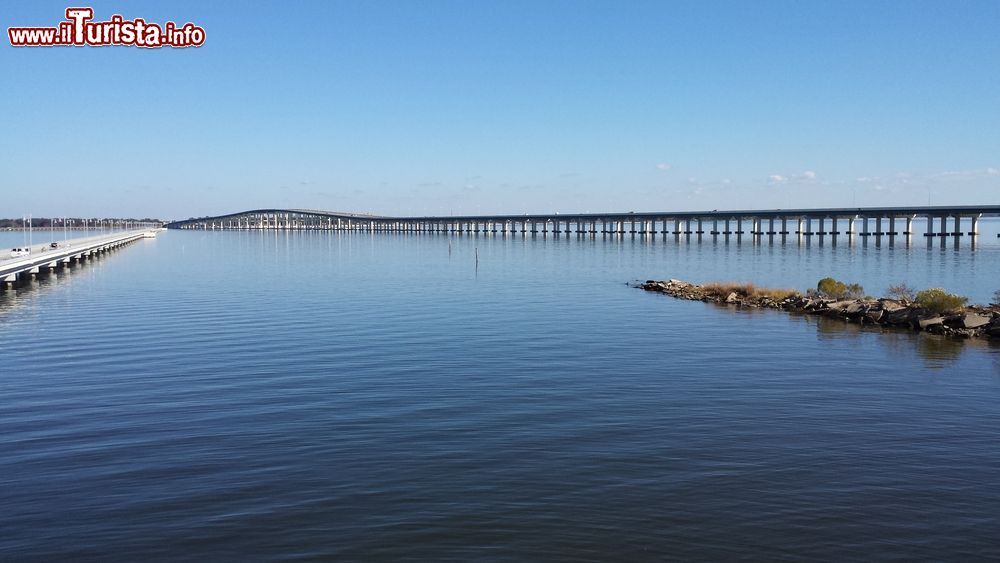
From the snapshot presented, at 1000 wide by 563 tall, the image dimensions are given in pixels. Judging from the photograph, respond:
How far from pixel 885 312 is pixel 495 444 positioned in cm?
2809

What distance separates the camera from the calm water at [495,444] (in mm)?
10656

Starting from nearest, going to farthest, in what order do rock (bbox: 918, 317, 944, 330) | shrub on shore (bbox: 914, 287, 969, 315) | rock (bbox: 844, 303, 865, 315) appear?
rock (bbox: 918, 317, 944, 330) < shrub on shore (bbox: 914, 287, 969, 315) < rock (bbox: 844, 303, 865, 315)

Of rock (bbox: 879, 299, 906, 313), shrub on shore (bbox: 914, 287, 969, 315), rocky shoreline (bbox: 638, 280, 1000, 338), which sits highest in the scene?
shrub on shore (bbox: 914, 287, 969, 315)

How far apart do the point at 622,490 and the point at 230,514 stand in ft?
19.5

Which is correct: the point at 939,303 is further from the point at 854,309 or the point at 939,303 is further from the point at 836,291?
the point at 836,291

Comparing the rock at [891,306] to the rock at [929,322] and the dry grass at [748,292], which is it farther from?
the dry grass at [748,292]

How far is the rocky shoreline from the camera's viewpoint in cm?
3224

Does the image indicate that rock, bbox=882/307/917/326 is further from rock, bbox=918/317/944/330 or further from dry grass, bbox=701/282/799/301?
dry grass, bbox=701/282/799/301

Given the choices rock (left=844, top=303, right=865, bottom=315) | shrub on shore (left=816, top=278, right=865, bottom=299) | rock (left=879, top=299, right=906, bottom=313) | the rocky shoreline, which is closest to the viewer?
the rocky shoreline

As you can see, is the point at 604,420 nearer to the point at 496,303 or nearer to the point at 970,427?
the point at 970,427

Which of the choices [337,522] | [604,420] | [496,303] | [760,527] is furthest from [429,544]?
[496,303]

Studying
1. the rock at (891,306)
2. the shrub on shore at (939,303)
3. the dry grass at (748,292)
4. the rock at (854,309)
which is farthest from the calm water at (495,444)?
the dry grass at (748,292)

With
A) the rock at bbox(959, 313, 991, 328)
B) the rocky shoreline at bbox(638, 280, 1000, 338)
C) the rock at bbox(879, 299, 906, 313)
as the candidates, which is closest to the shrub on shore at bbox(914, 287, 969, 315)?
the rocky shoreline at bbox(638, 280, 1000, 338)

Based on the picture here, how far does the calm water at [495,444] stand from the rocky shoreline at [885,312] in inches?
88.1
